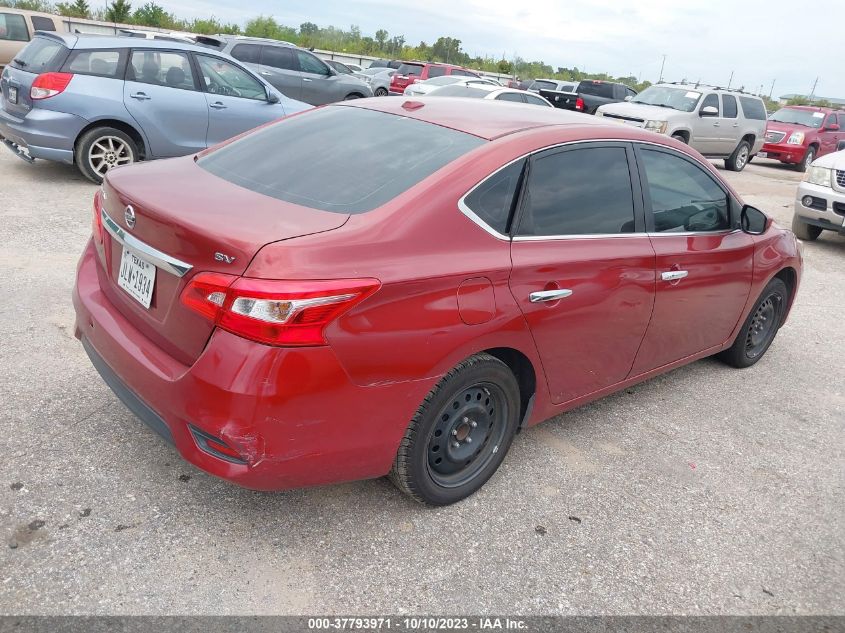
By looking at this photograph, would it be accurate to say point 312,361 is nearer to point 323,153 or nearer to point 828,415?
point 323,153

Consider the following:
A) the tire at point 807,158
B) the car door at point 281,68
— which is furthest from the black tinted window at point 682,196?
the tire at point 807,158

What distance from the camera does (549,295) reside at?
308 cm

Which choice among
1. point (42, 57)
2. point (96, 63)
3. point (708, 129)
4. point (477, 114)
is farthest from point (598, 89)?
point (477, 114)

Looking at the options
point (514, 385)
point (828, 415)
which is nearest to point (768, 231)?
point (828, 415)

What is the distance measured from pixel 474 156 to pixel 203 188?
1.11 meters

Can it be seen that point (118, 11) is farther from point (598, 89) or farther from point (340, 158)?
point (340, 158)

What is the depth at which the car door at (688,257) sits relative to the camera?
3736 mm

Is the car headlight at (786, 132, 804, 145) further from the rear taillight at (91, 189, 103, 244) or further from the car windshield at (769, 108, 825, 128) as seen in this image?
the rear taillight at (91, 189, 103, 244)

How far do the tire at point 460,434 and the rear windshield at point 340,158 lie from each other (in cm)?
79

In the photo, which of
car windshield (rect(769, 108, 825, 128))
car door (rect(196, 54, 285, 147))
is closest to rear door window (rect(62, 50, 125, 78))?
car door (rect(196, 54, 285, 147))

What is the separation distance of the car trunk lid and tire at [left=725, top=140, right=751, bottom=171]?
1642cm

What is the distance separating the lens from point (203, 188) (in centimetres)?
290

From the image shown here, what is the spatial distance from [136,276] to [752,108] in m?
17.4

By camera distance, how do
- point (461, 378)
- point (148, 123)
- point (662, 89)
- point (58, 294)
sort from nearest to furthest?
point (461, 378)
point (58, 294)
point (148, 123)
point (662, 89)
